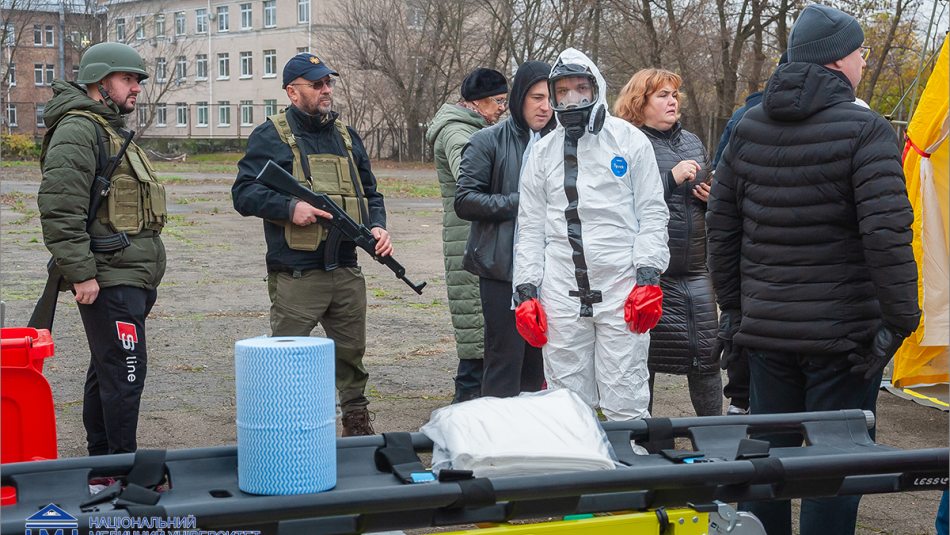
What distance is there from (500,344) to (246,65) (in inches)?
2566

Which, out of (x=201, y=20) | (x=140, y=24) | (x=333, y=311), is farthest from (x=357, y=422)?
(x=201, y=20)

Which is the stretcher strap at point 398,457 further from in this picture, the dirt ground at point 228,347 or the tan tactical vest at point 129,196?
the dirt ground at point 228,347

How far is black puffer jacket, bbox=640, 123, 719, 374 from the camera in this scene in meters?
5.51

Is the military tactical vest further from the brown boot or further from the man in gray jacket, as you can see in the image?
the brown boot

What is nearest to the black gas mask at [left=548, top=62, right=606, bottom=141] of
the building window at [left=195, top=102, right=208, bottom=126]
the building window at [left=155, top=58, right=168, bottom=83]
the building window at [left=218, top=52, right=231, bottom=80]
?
the building window at [left=155, top=58, right=168, bottom=83]

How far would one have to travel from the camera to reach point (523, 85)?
5.55 meters

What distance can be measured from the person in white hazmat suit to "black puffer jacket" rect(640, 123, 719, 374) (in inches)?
37.9

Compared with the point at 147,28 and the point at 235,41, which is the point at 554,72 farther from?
the point at 235,41

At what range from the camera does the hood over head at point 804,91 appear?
368 cm

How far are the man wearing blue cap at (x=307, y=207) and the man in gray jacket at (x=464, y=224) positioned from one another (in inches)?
22.5

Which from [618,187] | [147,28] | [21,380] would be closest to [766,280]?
[618,187]

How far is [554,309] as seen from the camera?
4.51 metres

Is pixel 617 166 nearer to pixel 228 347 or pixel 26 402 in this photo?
pixel 26 402

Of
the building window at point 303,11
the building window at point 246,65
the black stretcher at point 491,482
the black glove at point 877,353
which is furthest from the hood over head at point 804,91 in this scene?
the building window at point 246,65
